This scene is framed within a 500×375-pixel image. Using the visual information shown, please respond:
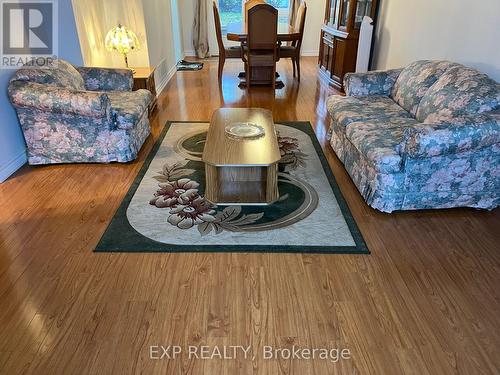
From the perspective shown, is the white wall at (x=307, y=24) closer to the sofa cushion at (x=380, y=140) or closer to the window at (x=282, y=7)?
the window at (x=282, y=7)

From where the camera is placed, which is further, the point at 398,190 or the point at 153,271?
the point at 398,190

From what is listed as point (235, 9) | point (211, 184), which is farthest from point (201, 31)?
point (211, 184)

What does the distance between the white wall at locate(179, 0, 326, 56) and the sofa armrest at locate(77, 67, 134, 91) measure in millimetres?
4333

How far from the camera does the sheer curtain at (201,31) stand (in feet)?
24.3

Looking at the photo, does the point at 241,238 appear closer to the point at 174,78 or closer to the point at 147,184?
the point at 147,184

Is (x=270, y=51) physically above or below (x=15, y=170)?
above

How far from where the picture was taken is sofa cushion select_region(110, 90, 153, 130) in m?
3.07

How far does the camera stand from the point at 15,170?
10.1ft

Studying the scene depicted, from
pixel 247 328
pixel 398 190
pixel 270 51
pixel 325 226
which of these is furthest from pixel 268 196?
pixel 270 51

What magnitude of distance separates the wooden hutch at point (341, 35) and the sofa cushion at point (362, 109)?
6.04 ft

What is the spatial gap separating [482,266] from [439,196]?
0.57m

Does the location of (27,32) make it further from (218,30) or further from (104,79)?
(218,30)

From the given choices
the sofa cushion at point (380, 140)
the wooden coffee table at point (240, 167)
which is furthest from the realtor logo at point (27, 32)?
the sofa cushion at point (380, 140)

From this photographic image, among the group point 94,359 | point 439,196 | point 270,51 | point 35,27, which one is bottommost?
point 94,359
